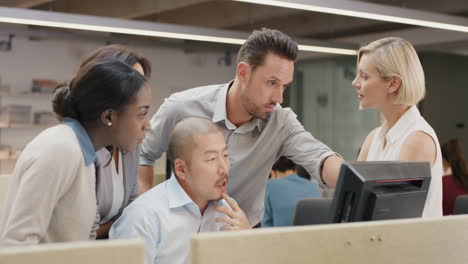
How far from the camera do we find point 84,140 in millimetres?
1506

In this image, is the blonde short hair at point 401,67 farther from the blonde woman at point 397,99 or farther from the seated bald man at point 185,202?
the seated bald man at point 185,202

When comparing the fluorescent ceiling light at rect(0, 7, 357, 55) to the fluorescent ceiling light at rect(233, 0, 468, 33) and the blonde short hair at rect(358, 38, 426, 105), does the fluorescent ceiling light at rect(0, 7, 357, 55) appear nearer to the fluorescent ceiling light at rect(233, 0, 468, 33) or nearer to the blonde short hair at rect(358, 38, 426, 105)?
the fluorescent ceiling light at rect(233, 0, 468, 33)

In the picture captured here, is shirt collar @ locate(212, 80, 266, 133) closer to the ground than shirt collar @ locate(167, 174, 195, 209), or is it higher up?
higher up

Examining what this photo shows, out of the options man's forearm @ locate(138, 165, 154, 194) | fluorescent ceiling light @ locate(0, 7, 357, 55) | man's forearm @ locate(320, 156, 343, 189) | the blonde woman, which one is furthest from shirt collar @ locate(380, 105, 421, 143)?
fluorescent ceiling light @ locate(0, 7, 357, 55)

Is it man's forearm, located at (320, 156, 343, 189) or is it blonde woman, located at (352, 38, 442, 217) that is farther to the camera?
man's forearm, located at (320, 156, 343, 189)

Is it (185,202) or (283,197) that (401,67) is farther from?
(283,197)

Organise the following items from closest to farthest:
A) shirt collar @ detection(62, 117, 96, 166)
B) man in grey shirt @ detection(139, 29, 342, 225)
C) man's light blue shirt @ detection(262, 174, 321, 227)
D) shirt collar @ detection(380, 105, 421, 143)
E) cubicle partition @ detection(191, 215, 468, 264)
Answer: cubicle partition @ detection(191, 215, 468, 264) < shirt collar @ detection(62, 117, 96, 166) < shirt collar @ detection(380, 105, 421, 143) < man in grey shirt @ detection(139, 29, 342, 225) < man's light blue shirt @ detection(262, 174, 321, 227)

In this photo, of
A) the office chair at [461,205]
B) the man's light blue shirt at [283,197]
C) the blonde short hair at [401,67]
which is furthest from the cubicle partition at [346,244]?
the office chair at [461,205]

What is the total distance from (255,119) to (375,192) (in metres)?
0.93

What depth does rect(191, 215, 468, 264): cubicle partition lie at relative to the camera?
3.48ft

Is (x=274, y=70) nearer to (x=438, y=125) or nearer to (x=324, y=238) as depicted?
(x=324, y=238)

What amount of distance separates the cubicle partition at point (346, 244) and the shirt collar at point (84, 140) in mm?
541

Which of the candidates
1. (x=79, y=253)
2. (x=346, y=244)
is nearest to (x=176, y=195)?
(x=346, y=244)

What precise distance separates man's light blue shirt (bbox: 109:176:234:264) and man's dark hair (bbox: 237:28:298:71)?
0.53 m
